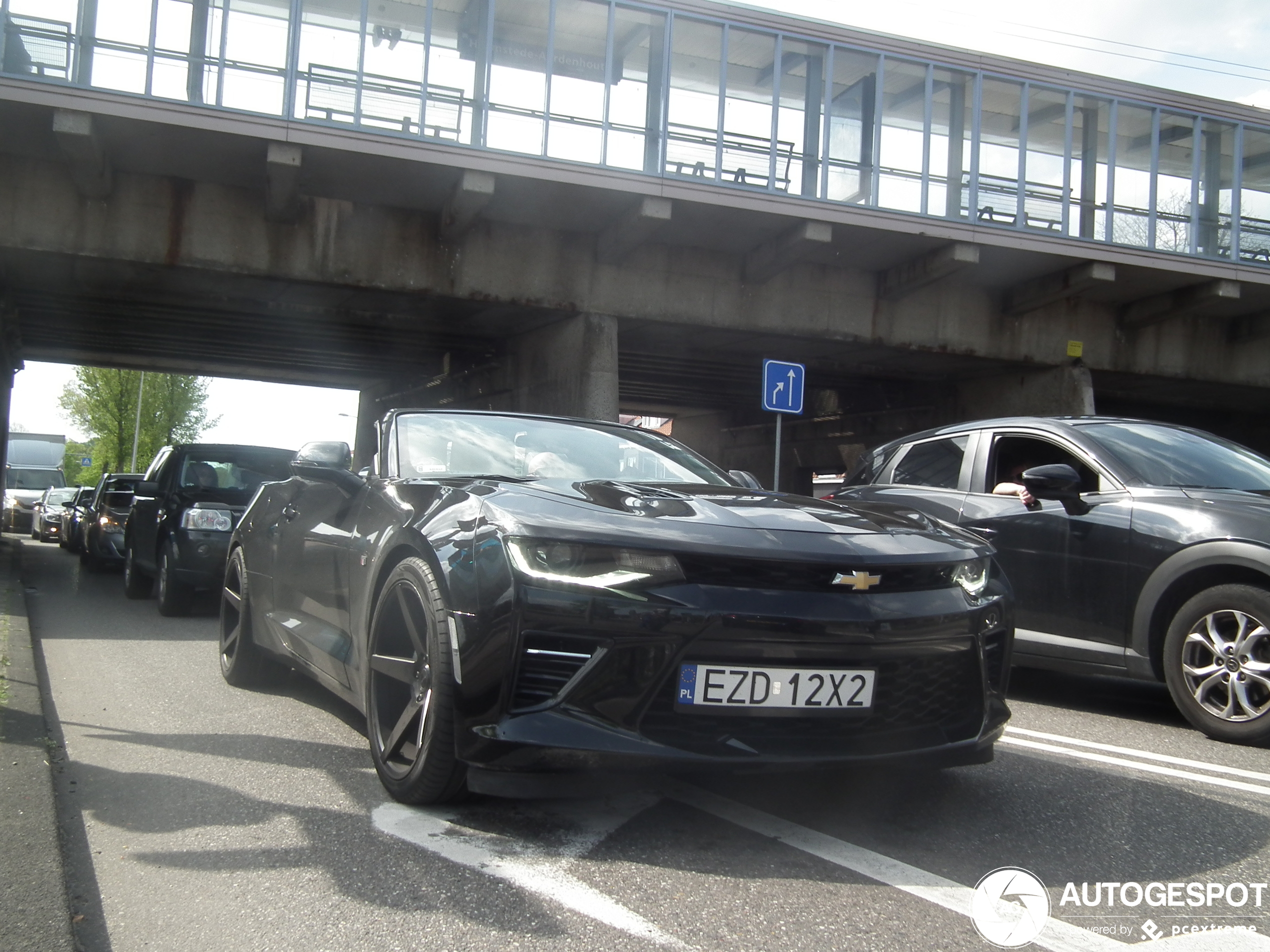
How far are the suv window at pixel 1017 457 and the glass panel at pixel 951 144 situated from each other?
37.0 feet

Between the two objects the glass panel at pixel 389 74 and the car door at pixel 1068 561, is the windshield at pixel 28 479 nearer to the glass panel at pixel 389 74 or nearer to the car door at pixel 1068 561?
the glass panel at pixel 389 74

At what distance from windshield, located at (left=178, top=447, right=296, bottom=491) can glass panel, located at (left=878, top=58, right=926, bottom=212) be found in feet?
33.1

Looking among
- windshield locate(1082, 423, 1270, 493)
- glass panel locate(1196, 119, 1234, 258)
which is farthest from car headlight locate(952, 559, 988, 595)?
glass panel locate(1196, 119, 1234, 258)

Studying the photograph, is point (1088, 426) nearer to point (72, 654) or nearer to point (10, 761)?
point (10, 761)

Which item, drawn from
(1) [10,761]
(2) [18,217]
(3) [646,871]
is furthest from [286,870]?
(2) [18,217]

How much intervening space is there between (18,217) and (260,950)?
1462 cm

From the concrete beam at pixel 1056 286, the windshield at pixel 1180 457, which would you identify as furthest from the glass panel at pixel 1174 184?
the windshield at pixel 1180 457

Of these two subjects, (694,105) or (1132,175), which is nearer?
(694,105)

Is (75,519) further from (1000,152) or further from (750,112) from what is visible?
(1000,152)

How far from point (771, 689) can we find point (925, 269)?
50.3ft

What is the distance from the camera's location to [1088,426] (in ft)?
20.5

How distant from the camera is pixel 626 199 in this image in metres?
15.6

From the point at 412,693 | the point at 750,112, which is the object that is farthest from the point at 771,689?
the point at 750,112

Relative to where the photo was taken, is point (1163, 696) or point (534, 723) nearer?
point (534, 723)
